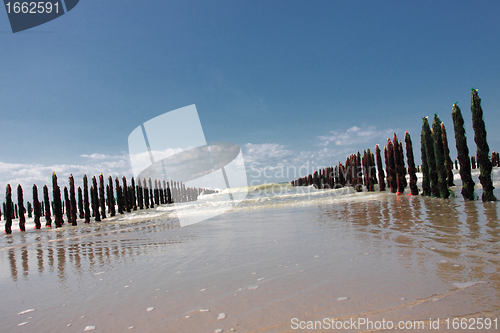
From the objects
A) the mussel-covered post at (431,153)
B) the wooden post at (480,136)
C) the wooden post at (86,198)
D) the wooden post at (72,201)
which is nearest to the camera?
the wooden post at (480,136)

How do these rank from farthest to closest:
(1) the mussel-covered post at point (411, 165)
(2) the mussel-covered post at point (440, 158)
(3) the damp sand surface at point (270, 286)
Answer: (1) the mussel-covered post at point (411, 165), (2) the mussel-covered post at point (440, 158), (3) the damp sand surface at point (270, 286)

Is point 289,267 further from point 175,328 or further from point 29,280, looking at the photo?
point 29,280

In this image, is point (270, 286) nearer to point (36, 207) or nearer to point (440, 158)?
point (440, 158)

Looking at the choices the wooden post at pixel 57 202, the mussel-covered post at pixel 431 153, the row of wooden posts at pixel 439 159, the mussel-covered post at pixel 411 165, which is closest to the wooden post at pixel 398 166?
the row of wooden posts at pixel 439 159

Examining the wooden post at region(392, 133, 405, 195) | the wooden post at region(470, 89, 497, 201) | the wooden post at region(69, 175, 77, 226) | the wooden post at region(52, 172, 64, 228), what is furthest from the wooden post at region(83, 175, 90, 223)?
the wooden post at region(470, 89, 497, 201)

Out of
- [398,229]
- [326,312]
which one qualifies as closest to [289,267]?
[326,312]

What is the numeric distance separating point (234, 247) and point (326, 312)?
4.06 meters

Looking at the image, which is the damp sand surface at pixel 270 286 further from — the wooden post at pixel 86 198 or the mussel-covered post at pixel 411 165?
the wooden post at pixel 86 198

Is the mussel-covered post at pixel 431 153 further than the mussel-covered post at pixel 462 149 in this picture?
Yes

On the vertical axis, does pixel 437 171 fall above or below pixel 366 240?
above

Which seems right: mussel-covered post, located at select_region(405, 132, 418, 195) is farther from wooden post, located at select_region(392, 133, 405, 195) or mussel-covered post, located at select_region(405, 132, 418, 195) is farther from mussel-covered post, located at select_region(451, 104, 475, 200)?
mussel-covered post, located at select_region(451, 104, 475, 200)

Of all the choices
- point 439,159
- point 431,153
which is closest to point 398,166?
point 431,153

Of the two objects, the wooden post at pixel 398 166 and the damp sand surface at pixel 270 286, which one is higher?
the wooden post at pixel 398 166

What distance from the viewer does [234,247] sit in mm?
6586
